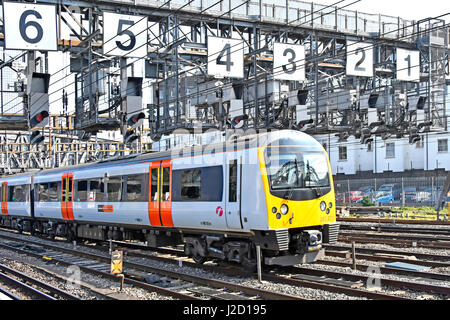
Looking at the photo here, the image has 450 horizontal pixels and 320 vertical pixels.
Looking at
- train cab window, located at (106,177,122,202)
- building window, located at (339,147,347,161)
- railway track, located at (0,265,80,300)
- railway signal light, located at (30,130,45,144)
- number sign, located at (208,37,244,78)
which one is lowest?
railway track, located at (0,265,80,300)

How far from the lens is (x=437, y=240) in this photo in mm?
18016

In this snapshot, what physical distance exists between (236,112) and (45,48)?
8416 millimetres

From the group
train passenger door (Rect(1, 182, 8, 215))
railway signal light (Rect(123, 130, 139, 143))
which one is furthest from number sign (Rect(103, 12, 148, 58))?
train passenger door (Rect(1, 182, 8, 215))

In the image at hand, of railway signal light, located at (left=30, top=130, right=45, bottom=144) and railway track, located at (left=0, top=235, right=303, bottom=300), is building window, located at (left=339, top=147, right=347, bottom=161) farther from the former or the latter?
railway track, located at (left=0, top=235, right=303, bottom=300)

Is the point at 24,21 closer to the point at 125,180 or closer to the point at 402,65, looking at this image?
the point at 125,180

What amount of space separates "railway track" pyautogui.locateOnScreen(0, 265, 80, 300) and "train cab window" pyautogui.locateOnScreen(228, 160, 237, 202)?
3.92 m

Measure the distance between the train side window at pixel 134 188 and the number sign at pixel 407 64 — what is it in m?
13.9

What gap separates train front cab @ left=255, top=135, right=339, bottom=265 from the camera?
A: 1158cm

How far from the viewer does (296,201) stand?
1189 centimetres

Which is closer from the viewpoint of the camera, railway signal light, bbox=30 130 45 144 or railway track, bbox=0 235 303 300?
railway track, bbox=0 235 303 300

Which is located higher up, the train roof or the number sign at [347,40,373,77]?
the number sign at [347,40,373,77]

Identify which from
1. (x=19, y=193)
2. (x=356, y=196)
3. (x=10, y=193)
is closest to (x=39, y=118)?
(x=19, y=193)
